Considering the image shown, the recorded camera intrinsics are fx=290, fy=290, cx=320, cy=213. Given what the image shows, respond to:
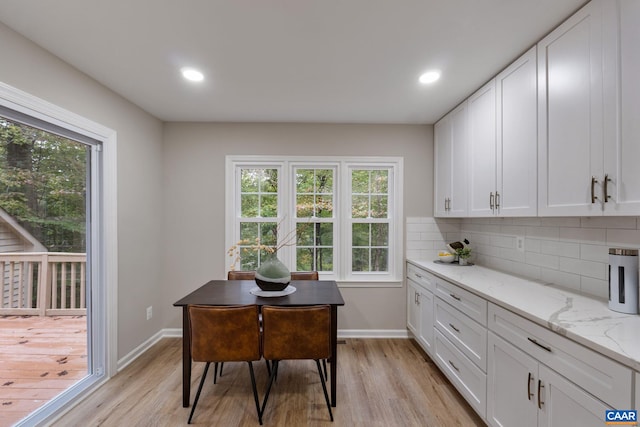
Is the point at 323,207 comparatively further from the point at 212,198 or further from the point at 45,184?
the point at 45,184

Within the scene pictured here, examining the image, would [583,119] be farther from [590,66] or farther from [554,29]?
[554,29]

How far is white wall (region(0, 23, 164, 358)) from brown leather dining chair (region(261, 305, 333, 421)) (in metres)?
1.65

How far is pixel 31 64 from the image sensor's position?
1851 millimetres

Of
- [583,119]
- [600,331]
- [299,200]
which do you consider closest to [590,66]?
[583,119]

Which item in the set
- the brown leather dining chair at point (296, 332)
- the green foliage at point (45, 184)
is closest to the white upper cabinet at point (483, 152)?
the brown leather dining chair at point (296, 332)

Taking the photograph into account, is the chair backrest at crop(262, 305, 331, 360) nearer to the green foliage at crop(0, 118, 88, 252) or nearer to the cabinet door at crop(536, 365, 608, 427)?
the cabinet door at crop(536, 365, 608, 427)

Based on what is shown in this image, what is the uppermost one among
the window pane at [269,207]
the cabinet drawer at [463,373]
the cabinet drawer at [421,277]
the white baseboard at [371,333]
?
the window pane at [269,207]

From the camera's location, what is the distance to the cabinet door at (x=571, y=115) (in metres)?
1.47

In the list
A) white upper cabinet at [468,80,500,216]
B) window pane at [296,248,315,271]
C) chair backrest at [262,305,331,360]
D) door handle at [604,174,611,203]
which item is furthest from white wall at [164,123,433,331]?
door handle at [604,174,611,203]

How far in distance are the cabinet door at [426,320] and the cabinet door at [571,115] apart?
136cm

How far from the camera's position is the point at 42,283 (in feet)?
6.61

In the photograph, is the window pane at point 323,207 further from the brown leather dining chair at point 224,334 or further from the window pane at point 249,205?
the brown leather dining chair at point 224,334

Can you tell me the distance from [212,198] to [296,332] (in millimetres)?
2087

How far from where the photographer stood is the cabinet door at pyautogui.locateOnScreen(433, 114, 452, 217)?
3.09 metres
